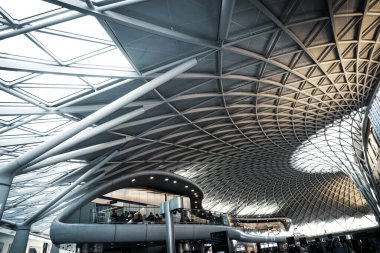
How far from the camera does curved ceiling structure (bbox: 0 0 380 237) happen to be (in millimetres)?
12180

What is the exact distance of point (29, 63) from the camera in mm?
12156

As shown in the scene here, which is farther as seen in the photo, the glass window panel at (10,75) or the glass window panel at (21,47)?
the glass window panel at (10,75)

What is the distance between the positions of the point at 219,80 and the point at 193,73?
313 centimetres

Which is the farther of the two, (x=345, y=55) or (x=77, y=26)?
(x=345, y=55)

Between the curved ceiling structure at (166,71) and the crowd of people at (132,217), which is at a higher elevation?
the curved ceiling structure at (166,71)

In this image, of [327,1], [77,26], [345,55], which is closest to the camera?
[77,26]

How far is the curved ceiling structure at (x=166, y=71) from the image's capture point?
12180 millimetres

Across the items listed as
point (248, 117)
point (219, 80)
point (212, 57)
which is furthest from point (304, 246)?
point (212, 57)

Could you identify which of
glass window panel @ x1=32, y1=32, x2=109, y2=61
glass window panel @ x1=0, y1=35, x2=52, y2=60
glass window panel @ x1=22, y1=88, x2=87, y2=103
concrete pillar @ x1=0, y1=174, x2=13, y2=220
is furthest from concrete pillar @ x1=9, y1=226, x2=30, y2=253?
glass window panel @ x1=32, y1=32, x2=109, y2=61

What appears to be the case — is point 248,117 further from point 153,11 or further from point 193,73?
point 153,11

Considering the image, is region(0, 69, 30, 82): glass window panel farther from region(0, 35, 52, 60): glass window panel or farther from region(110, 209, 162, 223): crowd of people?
region(110, 209, 162, 223): crowd of people

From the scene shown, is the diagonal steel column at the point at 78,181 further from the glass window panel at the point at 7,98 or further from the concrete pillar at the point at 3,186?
the concrete pillar at the point at 3,186

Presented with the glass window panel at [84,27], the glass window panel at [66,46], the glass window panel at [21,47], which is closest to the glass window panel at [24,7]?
the glass window panel at [84,27]

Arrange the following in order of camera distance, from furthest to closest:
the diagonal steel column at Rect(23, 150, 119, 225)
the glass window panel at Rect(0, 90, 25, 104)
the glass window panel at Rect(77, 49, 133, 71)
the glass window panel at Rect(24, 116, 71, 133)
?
the diagonal steel column at Rect(23, 150, 119, 225) → the glass window panel at Rect(24, 116, 71, 133) → the glass window panel at Rect(0, 90, 25, 104) → the glass window panel at Rect(77, 49, 133, 71)
